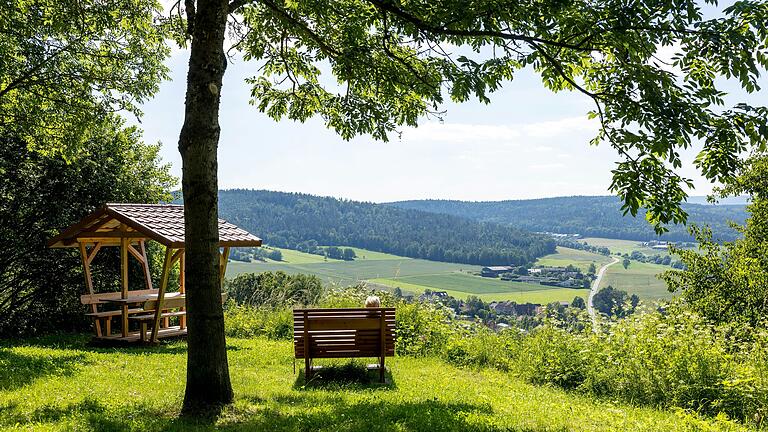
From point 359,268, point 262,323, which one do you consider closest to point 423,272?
point 359,268

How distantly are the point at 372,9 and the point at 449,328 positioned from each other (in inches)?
279

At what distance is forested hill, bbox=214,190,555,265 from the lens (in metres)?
73.5

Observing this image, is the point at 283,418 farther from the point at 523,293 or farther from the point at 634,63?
the point at 523,293

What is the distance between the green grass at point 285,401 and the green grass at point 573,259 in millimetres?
57832

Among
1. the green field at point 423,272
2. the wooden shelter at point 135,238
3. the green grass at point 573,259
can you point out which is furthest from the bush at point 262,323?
the green grass at point 573,259

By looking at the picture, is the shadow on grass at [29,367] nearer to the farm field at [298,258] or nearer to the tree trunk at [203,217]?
the tree trunk at [203,217]

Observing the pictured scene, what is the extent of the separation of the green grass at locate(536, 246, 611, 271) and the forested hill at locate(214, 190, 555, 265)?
1617 mm

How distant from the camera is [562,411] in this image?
21.1ft

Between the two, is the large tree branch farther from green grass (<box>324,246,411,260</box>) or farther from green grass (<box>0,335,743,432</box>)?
green grass (<box>324,246,411,260</box>)

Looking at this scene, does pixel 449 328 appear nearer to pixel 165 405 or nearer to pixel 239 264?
pixel 165 405

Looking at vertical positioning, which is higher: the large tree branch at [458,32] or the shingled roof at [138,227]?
the large tree branch at [458,32]

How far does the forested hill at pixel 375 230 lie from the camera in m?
73.5

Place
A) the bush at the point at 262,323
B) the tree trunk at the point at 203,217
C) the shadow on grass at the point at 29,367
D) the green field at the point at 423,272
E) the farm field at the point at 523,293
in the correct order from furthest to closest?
the green field at the point at 423,272 → the farm field at the point at 523,293 → the bush at the point at 262,323 → the shadow on grass at the point at 29,367 → the tree trunk at the point at 203,217

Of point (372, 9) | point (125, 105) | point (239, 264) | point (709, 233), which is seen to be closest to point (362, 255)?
point (239, 264)
